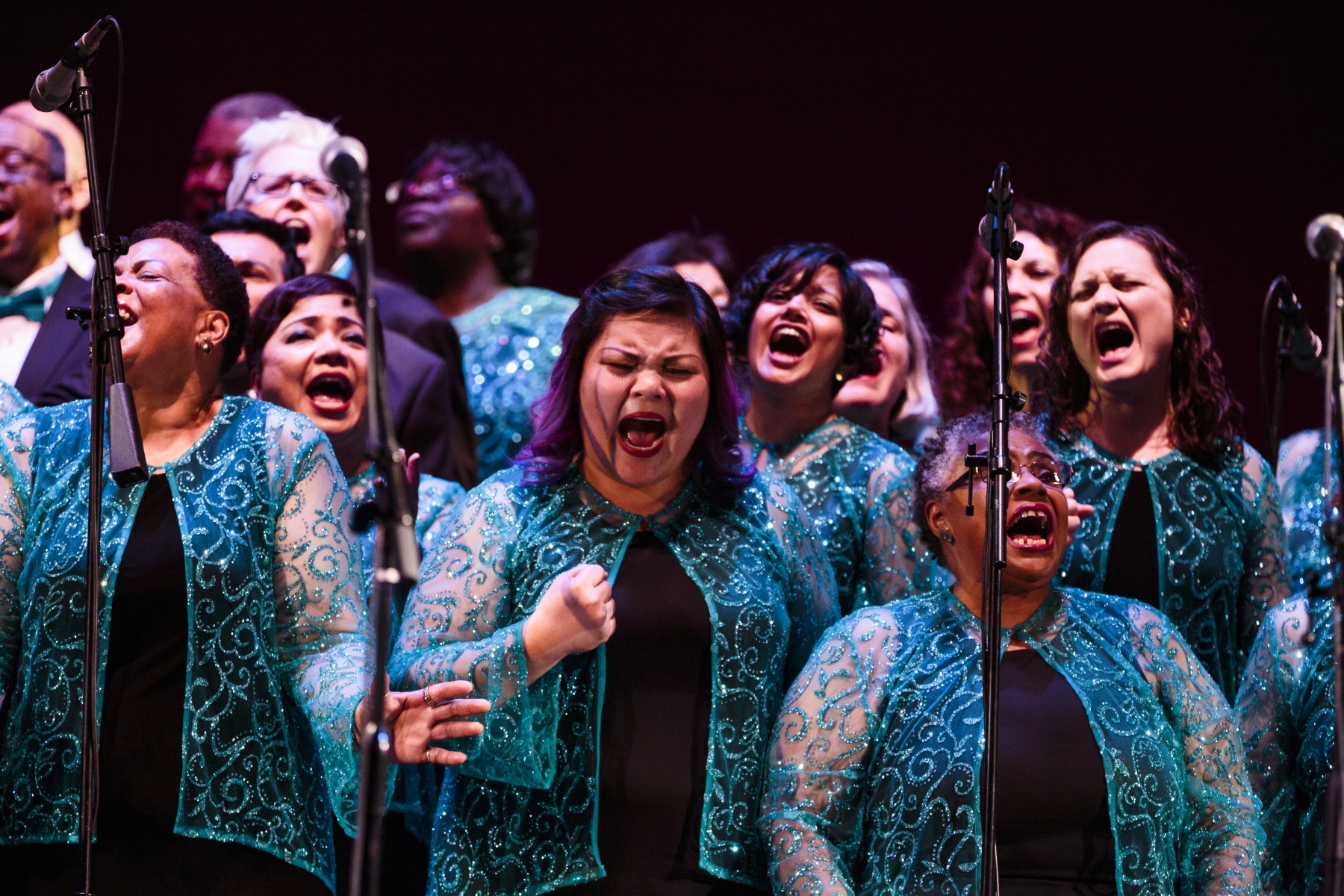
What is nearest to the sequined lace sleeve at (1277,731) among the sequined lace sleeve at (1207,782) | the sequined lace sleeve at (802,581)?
the sequined lace sleeve at (1207,782)

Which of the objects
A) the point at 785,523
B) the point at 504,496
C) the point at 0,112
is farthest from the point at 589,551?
the point at 0,112

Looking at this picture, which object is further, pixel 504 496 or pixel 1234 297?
pixel 1234 297

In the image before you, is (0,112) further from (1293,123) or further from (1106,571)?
(1293,123)

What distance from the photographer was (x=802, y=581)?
2.58m

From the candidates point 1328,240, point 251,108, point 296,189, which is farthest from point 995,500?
point 251,108

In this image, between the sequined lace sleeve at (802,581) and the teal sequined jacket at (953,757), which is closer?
the teal sequined jacket at (953,757)

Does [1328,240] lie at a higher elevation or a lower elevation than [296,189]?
lower

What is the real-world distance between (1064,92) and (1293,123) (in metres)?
0.73

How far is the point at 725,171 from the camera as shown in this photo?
5.40 meters

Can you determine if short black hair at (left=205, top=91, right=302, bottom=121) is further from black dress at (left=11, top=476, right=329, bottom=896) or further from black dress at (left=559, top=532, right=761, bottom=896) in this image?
black dress at (left=559, top=532, right=761, bottom=896)

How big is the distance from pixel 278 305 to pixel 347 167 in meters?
1.57

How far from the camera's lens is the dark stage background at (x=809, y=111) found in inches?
193

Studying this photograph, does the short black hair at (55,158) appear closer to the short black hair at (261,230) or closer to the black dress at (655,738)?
the short black hair at (261,230)

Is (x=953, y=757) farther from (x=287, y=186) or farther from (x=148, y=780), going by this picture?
(x=287, y=186)
